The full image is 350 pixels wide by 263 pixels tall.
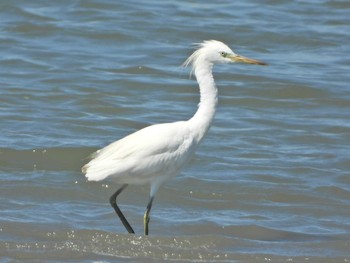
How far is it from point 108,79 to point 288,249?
646 centimetres

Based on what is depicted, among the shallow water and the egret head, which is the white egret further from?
the shallow water

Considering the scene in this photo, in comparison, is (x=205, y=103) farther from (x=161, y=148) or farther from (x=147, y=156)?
(x=147, y=156)

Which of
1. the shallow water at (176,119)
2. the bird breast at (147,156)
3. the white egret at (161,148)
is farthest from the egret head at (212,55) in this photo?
the shallow water at (176,119)

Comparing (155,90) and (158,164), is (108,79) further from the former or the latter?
(158,164)

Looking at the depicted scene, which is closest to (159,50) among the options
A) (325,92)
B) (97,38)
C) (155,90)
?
(97,38)

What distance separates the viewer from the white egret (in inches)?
323

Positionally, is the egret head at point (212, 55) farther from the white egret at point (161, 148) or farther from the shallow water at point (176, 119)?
the shallow water at point (176, 119)

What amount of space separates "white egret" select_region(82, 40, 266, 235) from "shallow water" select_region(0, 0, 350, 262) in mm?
475

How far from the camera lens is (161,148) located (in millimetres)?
8227

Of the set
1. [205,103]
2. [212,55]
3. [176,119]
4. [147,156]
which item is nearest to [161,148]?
[147,156]

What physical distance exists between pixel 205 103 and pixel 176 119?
13.2 ft

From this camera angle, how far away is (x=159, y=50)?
15.6 metres

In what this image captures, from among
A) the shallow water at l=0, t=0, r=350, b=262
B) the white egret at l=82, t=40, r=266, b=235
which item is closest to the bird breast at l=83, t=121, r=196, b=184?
the white egret at l=82, t=40, r=266, b=235

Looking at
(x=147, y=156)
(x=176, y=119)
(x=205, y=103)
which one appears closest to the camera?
(x=147, y=156)
